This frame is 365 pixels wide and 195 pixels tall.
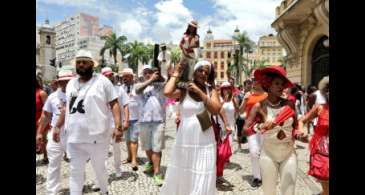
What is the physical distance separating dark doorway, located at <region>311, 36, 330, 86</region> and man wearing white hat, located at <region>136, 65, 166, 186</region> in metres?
14.9

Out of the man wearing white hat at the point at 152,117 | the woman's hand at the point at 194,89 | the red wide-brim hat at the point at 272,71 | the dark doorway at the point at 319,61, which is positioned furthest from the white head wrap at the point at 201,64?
the dark doorway at the point at 319,61

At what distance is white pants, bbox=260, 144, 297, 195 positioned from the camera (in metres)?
3.69

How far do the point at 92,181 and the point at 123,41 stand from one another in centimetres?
7756

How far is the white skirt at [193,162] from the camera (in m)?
3.74

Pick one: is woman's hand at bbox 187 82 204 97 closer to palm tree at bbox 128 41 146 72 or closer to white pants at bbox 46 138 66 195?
white pants at bbox 46 138 66 195

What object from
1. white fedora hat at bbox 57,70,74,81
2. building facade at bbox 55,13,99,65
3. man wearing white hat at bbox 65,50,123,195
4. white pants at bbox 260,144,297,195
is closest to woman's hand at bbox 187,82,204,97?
white pants at bbox 260,144,297,195

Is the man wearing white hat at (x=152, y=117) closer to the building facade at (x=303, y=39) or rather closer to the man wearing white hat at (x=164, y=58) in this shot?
the man wearing white hat at (x=164, y=58)

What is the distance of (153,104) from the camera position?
6.22 meters

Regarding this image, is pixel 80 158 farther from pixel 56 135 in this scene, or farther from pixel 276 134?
pixel 276 134

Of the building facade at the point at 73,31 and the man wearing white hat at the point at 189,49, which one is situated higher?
the building facade at the point at 73,31

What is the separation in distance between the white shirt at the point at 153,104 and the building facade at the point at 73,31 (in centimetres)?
16660

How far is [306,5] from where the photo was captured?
18000mm
